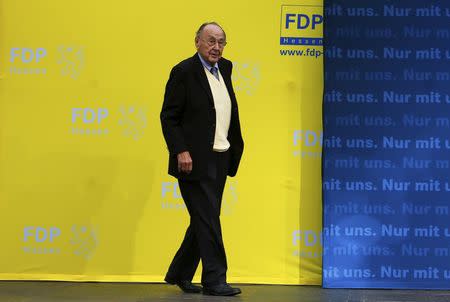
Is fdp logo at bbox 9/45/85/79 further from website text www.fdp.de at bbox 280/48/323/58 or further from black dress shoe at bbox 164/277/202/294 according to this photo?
black dress shoe at bbox 164/277/202/294

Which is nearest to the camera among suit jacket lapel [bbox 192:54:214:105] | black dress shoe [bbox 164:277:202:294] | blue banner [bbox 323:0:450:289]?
suit jacket lapel [bbox 192:54:214:105]

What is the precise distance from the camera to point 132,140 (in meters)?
5.06

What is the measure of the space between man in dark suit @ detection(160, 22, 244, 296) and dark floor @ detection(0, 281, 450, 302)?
0.88 ft

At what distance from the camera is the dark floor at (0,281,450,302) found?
4.29 m

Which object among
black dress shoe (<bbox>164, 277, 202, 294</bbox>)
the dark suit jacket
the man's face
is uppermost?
the man's face

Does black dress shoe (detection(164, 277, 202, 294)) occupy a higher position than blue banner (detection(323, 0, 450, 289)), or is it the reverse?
blue banner (detection(323, 0, 450, 289))

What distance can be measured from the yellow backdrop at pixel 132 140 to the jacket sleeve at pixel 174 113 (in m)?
0.82

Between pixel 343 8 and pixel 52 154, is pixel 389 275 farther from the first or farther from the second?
pixel 52 154

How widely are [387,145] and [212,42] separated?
1.25 metres

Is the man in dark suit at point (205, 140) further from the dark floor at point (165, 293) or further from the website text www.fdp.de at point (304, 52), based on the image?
the website text www.fdp.de at point (304, 52)

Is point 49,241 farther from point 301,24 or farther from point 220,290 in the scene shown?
point 301,24

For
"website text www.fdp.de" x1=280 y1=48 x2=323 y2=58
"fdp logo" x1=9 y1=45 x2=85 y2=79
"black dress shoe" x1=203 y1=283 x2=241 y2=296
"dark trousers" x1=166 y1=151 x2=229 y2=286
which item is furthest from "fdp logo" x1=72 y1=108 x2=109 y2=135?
"black dress shoe" x1=203 y1=283 x2=241 y2=296

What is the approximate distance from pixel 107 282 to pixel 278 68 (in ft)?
5.42

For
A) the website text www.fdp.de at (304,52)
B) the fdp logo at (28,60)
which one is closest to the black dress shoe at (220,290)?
the website text www.fdp.de at (304,52)
